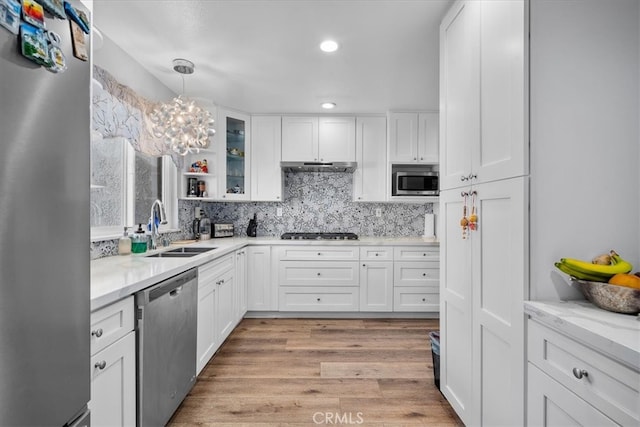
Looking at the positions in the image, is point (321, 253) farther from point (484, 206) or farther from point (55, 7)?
point (55, 7)

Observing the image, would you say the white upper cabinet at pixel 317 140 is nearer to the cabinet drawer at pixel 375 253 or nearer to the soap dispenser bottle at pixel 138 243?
the cabinet drawer at pixel 375 253

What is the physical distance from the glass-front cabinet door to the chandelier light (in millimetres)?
1017

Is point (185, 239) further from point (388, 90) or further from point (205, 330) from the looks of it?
point (388, 90)

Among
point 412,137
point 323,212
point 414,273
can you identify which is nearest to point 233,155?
point 323,212

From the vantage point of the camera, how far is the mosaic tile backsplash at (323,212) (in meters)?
4.08

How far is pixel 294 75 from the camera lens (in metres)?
2.74

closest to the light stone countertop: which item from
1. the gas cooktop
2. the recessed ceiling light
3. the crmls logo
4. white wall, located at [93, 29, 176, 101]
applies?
the gas cooktop

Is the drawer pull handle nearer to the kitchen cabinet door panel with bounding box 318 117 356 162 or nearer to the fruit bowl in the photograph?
the fruit bowl

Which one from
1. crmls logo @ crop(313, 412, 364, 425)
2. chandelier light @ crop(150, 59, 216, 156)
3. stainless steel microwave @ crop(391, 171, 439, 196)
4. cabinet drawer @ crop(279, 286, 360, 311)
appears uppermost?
chandelier light @ crop(150, 59, 216, 156)

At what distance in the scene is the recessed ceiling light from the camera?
2.20m

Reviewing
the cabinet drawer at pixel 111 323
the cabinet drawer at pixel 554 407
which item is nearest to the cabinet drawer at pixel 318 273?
the cabinet drawer at pixel 111 323

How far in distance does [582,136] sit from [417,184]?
2.50 metres

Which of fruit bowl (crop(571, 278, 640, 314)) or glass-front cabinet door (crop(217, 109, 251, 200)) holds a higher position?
glass-front cabinet door (crop(217, 109, 251, 200))

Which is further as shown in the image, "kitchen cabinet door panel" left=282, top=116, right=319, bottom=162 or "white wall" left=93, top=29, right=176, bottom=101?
"kitchen cabinet door panel" left=282, top=116, right=319, bottom=162
